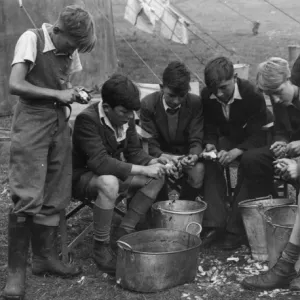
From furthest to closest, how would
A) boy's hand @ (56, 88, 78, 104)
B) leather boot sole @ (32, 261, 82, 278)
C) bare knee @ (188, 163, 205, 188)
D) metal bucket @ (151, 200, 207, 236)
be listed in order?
1. bare knee @ (188, 163, 205, 188)
2. metal bucket @ (151, 200, 207, 236)
3. leather boot sole @ (32, 261, 82, 278)
4. boy's hand @ (56, 88, 78, 104)

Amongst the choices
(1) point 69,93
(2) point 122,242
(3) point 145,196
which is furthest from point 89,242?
(1) point 69,93

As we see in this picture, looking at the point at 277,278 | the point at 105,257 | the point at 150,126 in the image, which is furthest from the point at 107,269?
the point at 150,126

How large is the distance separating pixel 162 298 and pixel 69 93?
1.38 m

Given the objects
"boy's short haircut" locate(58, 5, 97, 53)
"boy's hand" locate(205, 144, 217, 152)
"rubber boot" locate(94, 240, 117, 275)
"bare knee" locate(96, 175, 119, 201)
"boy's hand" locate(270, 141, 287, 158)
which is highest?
"boy's short haircut" locate(58, 5, 97, 53)

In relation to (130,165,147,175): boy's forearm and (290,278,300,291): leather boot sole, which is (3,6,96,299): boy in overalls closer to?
(130,165,147,175): boy's forearm

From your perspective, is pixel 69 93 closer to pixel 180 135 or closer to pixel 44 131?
pixel 44 131

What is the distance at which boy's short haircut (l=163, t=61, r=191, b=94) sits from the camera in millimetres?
5055

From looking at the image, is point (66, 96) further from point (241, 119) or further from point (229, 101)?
point (241, 119)

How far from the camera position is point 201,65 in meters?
13.3

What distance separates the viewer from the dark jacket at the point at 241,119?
5.32 meters

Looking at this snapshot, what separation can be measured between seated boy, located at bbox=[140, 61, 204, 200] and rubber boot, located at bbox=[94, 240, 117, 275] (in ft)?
2.78

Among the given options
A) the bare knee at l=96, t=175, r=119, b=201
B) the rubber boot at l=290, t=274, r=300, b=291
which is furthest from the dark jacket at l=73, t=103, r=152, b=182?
the rubber boot at l=290, t=274, r=300, b=291

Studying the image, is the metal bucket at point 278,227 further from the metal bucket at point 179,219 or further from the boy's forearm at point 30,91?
the boy's forearm at point 30,91

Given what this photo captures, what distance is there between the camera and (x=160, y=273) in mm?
4242
